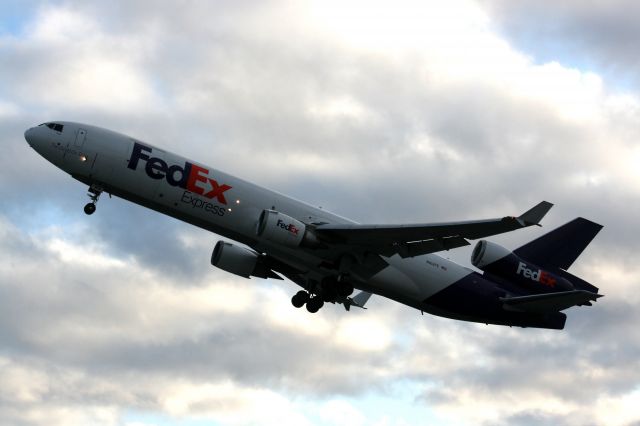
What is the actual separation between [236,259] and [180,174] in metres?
8.86

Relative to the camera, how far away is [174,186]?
55.8 meters

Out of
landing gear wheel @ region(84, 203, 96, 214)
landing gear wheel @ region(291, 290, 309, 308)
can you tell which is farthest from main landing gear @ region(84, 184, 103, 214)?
landing gear wheel @ region(291, 290, 309, 308)

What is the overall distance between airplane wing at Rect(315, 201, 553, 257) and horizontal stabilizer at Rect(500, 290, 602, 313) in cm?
829

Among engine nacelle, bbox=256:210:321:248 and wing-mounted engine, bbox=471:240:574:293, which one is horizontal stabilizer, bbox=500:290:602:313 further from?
engine nacelle, bbox=256:210:321:248

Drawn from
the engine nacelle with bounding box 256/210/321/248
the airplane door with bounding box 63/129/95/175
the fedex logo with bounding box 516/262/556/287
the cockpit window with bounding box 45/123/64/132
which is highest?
the cockpit window with bounding box 45/123/64/132

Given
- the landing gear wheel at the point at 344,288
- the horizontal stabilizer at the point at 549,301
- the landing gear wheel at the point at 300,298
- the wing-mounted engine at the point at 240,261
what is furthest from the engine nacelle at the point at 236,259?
the horizontal stabilizer at the point at 549,301

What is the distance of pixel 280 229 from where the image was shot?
55.7 meters

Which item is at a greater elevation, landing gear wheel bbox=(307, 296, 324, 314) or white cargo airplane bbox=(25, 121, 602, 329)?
white cargo airplane bbox=(25, 121, 602, 329)

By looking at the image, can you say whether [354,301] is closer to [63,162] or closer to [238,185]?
[238,185]

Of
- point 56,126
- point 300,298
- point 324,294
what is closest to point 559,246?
point 324,294

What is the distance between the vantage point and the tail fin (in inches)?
2467

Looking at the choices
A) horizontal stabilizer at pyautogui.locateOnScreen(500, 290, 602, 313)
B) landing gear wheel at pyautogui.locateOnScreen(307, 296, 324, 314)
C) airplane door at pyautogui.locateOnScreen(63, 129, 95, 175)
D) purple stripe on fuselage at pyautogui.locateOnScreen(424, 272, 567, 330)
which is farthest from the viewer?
landing gear wheel at pyautogui.locateOnScreen(307, 296, 324, 314)

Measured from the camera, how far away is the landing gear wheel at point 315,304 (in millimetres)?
63344

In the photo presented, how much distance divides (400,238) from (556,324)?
13.0 meters
